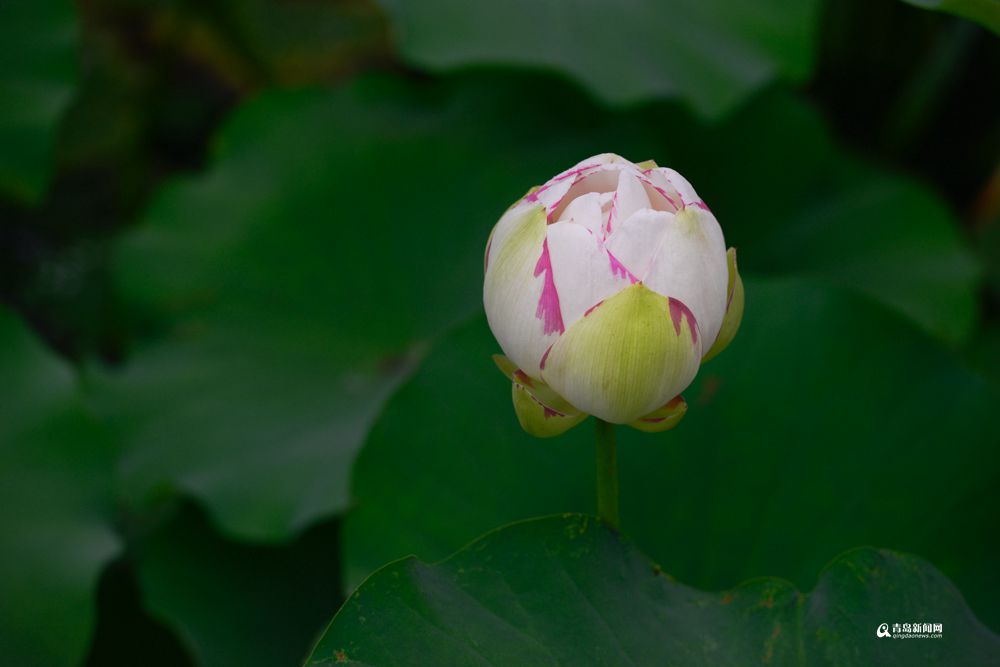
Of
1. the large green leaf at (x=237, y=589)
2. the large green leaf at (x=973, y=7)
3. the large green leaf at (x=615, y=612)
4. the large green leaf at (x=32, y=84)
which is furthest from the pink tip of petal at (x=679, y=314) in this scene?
the large green leaf at (x=32, y=84)

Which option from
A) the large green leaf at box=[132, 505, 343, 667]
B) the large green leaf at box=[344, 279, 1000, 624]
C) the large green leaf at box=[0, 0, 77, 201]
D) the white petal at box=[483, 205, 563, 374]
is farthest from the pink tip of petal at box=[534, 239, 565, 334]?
the large green leaf at box=[0, 0, 77, 201]

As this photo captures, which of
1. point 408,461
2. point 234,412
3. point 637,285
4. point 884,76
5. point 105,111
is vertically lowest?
point 105,111

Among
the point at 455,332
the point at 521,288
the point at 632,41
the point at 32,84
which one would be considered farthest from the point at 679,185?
the point at 32,84

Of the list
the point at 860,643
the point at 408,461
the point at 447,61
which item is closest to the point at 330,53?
the point at 447,61

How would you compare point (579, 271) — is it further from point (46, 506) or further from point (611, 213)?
point (46, 506)

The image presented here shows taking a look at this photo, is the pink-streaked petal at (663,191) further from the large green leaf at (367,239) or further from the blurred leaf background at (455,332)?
the large green leaf at (367,239)

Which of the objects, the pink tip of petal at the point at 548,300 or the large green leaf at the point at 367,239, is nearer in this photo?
the pink tip of petal at the point at 548,300

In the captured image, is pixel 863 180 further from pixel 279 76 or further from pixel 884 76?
pixel 279 76
